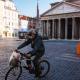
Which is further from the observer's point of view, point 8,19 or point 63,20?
point 8,19

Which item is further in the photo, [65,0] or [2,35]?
[2,35]

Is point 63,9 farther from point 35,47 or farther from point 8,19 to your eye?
point 35,47

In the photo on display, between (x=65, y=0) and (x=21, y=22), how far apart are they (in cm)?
3972

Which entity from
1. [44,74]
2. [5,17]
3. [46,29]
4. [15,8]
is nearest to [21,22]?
[15,8]

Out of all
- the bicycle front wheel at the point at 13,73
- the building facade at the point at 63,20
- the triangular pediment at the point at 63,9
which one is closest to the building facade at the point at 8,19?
the building facade at the point at 63,20

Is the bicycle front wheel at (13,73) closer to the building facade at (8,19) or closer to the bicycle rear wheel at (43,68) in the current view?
the bicycle rear wheel at (43,68)

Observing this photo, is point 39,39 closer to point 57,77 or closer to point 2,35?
point 57,77

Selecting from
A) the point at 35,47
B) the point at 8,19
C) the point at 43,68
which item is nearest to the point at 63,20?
the point at 8,19

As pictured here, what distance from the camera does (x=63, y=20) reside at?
81375 mm

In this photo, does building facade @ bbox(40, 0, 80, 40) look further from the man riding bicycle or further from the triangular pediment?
the man riding bicycle

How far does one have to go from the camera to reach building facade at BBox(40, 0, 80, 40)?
7569cm

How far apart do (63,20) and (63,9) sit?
4100mm

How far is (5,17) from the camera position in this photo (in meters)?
101

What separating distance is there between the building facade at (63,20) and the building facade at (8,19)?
1990 centimetres
